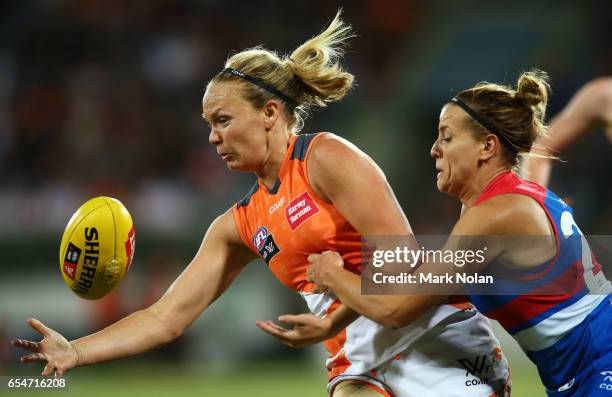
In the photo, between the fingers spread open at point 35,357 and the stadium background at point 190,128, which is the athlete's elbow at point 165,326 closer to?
the fingers spread open at point 35,357

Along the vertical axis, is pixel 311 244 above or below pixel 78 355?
above

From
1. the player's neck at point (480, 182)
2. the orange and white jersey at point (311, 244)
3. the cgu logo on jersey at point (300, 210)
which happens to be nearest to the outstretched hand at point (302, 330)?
the orange and white jersey at point (311, 244)

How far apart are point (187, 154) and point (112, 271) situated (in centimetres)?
765

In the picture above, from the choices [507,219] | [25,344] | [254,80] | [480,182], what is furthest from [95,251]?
[507,219]

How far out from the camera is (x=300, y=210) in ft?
12.9

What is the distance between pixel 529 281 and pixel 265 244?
1207 mm

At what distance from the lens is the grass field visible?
830 centimetres

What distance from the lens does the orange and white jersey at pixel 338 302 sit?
381 centimetres

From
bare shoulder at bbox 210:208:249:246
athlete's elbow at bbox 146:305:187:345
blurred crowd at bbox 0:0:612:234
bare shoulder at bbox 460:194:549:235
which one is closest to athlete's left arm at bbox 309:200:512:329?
bare shoulder at bbox 460:194:549:235

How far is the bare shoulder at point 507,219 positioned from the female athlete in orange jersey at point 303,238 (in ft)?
1.30

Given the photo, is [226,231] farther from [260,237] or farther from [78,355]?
[78,355]

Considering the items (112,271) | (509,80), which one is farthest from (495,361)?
(509,80)

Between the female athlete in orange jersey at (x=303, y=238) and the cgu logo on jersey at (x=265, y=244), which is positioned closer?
the female athlete in orange jersey at (x=303, y=238)

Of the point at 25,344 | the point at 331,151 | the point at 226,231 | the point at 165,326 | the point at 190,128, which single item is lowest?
the point at 25,344
